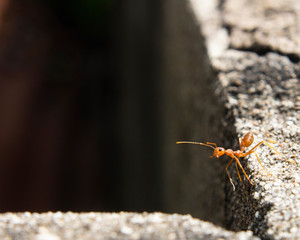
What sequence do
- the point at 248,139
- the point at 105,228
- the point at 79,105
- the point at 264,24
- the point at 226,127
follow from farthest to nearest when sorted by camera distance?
the point at 79,105 < the point at 264,24 < the point at 226,127 < the point at 248,139 < the point at 105,228

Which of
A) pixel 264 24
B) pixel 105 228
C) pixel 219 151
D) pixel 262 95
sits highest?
pixel 264 24

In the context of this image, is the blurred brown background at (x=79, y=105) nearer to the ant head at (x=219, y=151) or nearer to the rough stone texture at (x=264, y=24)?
the rough stone texture at (x=264, y=24)

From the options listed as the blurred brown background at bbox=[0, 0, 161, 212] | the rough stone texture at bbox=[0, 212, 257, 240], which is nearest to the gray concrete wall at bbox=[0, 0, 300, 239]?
the rough stone texture at bbox=[0, 212, 257, 240]

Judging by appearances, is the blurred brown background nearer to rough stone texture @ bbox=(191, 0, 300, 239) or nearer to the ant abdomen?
rough stone texture @ bbox=(191, 0, 300, 239)

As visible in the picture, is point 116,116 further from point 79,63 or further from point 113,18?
point 113,18

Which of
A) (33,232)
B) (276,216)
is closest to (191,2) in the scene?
(276,216)

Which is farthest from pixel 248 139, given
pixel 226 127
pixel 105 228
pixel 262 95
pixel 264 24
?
pixel 264 24

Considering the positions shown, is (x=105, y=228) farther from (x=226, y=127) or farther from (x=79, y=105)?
(x=79, y=105)
